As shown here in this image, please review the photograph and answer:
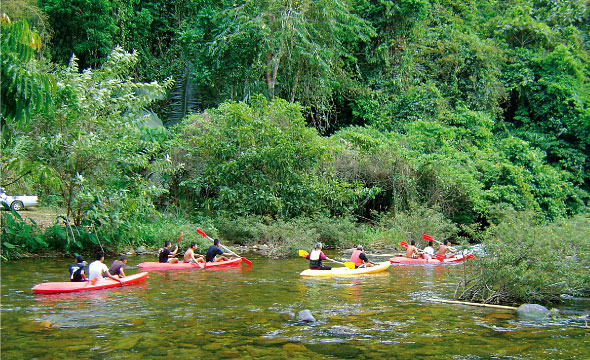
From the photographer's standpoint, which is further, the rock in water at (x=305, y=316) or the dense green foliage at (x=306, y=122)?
the dense green foliage at (x=306, y=122)

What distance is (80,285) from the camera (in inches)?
456

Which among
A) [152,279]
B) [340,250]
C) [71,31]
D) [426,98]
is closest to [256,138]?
[340,250]

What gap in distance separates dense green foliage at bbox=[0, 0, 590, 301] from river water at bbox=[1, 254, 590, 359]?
1.79 metres

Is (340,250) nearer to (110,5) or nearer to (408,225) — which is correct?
(408,225)

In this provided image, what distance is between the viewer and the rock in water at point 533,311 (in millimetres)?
9781

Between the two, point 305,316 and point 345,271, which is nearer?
point 305,316

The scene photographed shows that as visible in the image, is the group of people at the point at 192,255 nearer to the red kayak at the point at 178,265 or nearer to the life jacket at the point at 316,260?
the red kayak at the point at 178,265

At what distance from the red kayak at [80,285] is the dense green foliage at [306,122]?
10.5ft

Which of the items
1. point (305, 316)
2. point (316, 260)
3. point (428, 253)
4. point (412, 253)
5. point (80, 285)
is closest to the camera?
point (305, 316)

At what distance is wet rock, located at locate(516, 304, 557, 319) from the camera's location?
978cm

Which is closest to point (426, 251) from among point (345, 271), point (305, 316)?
point (345, 271)

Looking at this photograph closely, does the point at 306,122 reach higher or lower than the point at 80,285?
higher

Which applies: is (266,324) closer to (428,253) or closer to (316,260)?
(316,260)

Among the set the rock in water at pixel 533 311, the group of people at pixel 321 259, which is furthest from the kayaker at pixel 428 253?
the rock in water at pixel 533 311
